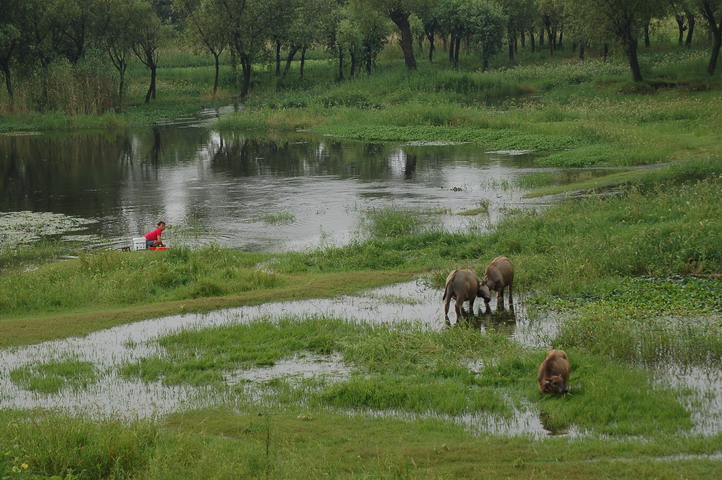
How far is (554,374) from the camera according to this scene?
1031 cm

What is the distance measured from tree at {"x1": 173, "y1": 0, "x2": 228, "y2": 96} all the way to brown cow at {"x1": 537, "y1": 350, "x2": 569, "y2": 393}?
61.2 metres

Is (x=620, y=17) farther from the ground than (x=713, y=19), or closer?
farther from the ground

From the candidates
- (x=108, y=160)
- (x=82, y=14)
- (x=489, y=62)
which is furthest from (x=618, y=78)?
(x=82, y=14)

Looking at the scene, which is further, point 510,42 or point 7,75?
point 510,42

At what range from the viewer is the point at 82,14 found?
200 feet

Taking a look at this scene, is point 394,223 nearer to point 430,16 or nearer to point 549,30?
point 430,16

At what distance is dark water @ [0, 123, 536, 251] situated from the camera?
2422 centimetres

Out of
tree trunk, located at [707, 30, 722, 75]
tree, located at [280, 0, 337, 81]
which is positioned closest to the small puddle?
tree trunk, located at [707, 30, 722, 75]

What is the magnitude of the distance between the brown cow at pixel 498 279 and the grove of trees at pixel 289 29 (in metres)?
36.6

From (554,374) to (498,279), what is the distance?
4132 mm

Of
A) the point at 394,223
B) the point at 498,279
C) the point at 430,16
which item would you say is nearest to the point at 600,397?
the point at 498,279

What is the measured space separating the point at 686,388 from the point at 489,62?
68.0 metres

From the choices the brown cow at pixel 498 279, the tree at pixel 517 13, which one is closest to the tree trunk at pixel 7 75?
the tree at pixel 517 13

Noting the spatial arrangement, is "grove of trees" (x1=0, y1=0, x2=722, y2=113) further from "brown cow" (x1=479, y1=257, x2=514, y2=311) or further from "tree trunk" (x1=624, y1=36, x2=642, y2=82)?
"brown cow" (x1=479, y1=257, x2=514, y2=311)
